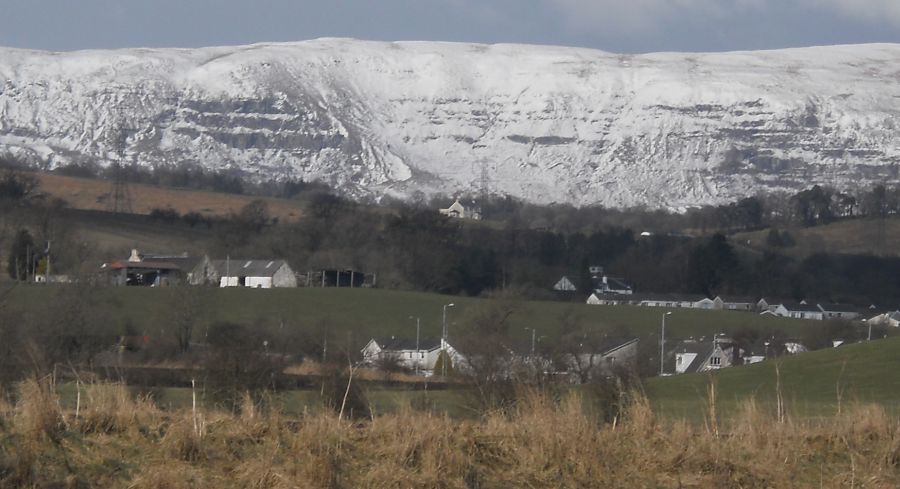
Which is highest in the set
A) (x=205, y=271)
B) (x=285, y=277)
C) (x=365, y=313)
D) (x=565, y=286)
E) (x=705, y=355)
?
(x=205, y=271)

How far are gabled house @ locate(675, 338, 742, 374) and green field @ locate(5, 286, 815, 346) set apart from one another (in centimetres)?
312

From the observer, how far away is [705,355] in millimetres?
56812

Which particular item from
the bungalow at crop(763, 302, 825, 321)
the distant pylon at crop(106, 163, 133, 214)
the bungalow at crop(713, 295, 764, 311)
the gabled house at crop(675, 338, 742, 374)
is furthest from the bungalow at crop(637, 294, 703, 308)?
the distant pylon at crop(106, 163, 133, 214)

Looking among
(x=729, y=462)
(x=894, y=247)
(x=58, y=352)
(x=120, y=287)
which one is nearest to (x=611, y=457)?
(x=729, y=462)

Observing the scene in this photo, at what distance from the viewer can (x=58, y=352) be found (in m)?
28.1

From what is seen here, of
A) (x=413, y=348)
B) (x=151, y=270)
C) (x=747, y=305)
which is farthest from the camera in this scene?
(x=747, y=305)

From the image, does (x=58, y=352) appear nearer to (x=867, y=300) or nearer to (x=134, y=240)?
(x=134, y=240)

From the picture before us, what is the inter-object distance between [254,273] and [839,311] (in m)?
37.8

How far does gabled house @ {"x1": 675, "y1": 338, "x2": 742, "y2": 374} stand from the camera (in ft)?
183

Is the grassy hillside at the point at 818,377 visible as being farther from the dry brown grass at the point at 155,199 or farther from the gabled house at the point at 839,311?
the dry brown grass at the point at 155,199

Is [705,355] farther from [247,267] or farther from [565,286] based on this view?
[247,267]

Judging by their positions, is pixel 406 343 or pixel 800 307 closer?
pixel 406 343

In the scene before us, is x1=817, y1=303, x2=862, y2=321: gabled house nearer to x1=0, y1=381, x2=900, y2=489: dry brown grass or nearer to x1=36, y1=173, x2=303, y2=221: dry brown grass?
x1=36, y1=173, x2=303, y2=221: dry brown grass

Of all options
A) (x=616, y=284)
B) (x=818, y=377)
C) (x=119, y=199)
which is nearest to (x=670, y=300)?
(x=616, y=284)
